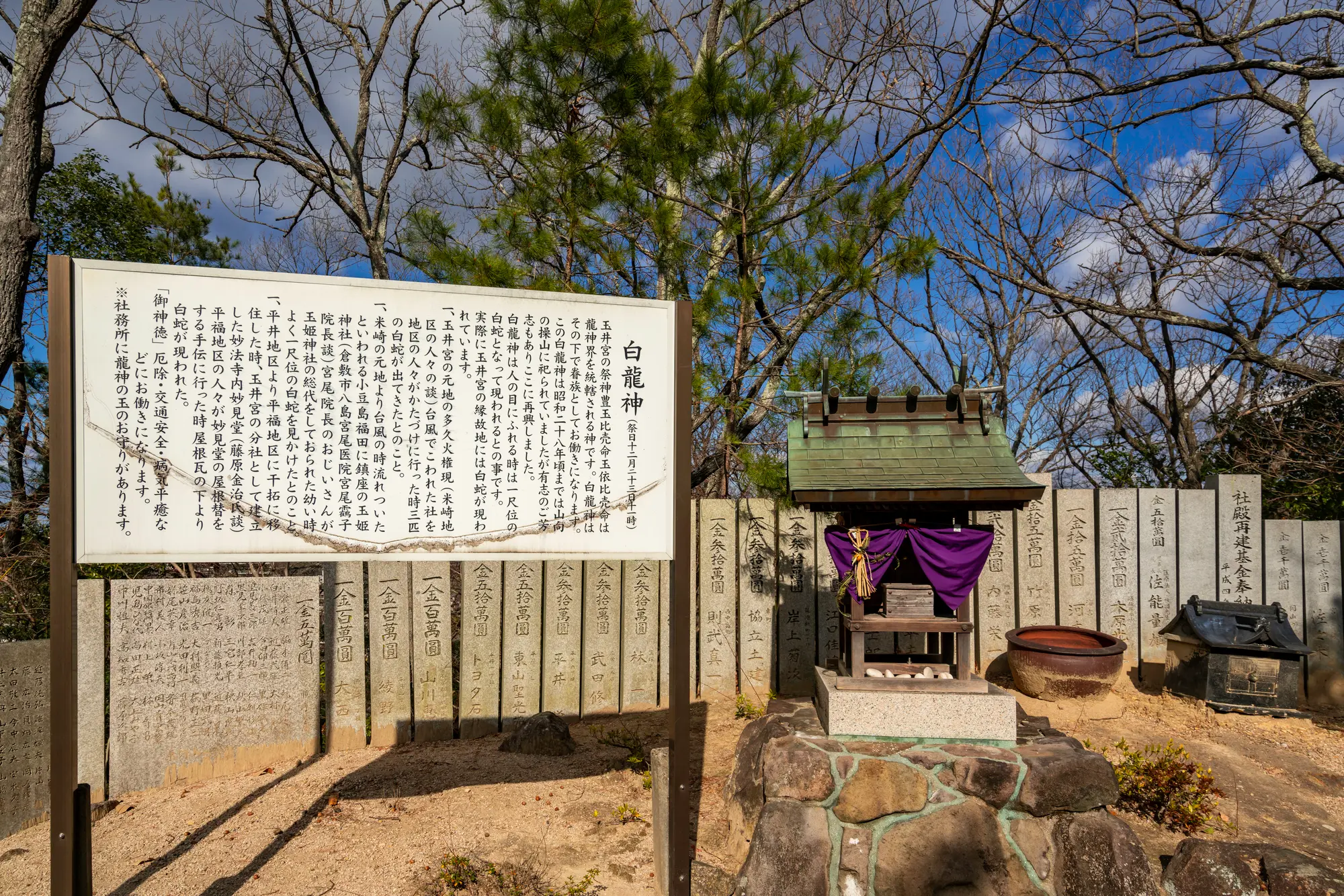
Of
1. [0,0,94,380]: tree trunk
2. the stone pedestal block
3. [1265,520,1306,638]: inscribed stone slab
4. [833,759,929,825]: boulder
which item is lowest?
[833,759,929,825]: boulder

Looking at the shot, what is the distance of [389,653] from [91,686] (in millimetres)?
1933

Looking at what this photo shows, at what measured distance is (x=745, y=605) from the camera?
22.1 ft

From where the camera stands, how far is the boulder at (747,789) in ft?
14.0

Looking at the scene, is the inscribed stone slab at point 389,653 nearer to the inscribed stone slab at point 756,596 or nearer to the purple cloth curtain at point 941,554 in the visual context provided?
the inscribed stone slab at point 756,596

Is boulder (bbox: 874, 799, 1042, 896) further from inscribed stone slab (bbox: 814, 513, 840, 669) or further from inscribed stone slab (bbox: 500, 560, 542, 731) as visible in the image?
inscribed stone slab (bbox: 500, 560, 542, 731)

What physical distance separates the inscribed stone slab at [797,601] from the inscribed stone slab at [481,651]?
2.63 meters

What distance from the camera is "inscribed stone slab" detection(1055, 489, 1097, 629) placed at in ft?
22.9

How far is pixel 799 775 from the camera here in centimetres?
399

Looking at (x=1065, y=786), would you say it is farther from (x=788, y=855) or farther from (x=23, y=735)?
(x=23, y=735)

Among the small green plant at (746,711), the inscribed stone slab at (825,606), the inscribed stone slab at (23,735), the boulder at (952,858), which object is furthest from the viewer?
the inscribed stone slab at (825,606)

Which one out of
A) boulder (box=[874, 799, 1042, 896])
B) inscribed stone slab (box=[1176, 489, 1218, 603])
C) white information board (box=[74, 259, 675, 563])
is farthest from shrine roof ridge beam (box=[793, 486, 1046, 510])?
inscribed stone slab (box=[1176, 489, 1218, 603])

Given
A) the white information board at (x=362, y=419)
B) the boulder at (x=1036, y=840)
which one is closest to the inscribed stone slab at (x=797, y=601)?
the boulder at (x=1036, y=840)

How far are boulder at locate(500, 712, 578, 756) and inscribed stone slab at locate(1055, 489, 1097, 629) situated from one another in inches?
193

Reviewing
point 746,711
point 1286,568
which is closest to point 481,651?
point 746,711
